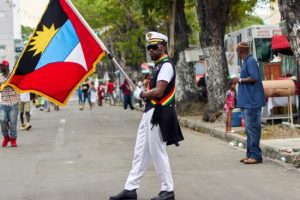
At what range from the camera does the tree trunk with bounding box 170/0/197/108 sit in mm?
24094

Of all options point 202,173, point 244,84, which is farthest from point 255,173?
point 244,84

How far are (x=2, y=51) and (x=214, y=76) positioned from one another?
211ft

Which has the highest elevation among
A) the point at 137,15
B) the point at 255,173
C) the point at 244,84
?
the point at 137,15

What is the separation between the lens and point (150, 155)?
296 inches

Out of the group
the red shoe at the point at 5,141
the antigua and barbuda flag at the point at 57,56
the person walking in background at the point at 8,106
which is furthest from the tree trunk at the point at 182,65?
the antigua and barbuda flag at the point at 57,56

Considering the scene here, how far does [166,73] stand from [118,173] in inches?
118

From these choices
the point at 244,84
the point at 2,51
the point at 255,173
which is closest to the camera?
the point at 255,173

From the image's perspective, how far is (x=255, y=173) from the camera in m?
9.57

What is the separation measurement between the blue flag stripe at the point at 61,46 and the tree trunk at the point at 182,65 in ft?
51.5

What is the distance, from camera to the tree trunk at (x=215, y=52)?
18.6 meters

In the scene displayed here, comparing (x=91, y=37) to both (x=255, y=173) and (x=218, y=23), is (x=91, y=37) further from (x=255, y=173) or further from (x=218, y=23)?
(x=218, y=23)

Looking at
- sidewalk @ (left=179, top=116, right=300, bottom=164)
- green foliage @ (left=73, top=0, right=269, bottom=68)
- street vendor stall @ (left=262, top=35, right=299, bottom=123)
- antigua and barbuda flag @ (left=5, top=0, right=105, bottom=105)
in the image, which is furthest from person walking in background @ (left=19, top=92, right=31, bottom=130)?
antigua and barbuda flag @ (left=5, top=0, right=105, bottom=105)

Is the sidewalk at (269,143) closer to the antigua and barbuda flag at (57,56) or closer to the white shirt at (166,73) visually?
the white shirt at (166,73)

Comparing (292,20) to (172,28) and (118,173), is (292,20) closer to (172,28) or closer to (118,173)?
(118,173)
